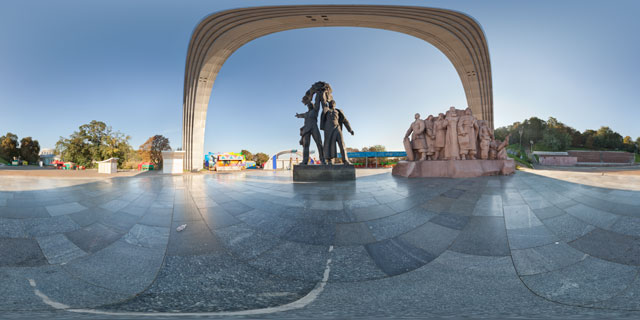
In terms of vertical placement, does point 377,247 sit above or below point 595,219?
below

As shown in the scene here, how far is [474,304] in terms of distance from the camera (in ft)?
6.32

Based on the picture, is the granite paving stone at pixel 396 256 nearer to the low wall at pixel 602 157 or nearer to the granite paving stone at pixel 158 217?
the granite paving stone at pixel 158 217

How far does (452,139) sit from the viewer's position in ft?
27.6

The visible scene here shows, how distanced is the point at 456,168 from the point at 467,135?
1616 millimetres

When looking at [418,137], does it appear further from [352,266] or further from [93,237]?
[93,237]

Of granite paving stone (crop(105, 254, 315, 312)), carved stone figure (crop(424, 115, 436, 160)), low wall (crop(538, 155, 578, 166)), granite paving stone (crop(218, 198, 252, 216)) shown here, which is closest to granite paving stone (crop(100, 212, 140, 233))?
granite paving stone (crop(218, 198, 252, 216))

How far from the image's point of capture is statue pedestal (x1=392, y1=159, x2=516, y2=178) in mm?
7742

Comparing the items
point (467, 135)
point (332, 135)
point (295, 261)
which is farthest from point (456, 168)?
point (295, 261)

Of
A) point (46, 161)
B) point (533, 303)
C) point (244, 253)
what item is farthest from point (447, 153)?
point (46, 161)

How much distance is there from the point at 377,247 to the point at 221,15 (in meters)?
26.3

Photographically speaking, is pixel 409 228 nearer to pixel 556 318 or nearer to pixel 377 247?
pixel 377 247

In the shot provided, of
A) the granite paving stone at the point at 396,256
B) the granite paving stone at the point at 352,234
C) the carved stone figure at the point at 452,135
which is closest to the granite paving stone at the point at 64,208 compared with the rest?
the granite paving stone at the point at 352,234

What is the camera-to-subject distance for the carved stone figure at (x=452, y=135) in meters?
8.38

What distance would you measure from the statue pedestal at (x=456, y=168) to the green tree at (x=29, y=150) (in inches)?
1849
